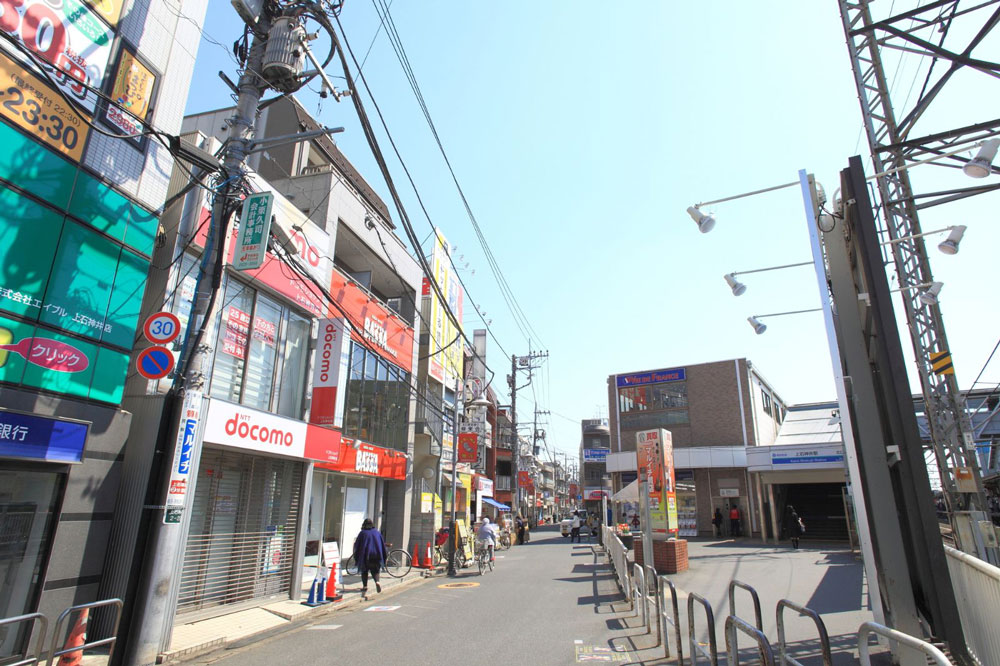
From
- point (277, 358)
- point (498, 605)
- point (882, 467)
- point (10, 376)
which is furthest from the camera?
point (277, 358)

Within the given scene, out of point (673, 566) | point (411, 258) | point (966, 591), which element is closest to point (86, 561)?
point (966, 591)

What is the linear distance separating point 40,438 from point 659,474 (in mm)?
12751

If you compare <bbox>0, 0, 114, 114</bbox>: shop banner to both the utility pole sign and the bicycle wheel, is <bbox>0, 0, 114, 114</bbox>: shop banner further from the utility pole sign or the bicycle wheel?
the bicycle wheel

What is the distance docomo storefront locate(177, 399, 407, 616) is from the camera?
10.1 m

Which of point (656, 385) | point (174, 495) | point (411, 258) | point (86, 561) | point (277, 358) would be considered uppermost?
point (411, 258)

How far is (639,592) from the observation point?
Result: 972 centimetres

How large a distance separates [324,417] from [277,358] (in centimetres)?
187

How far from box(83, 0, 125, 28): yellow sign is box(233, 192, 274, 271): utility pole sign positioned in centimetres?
361

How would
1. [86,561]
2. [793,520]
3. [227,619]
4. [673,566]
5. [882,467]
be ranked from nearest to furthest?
[882,467] < [86,561] < [227,619] < [673,566] < [793,520]

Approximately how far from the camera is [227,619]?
393 inches

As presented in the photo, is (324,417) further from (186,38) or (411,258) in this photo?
(411,258)

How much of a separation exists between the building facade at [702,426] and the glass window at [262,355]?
71.9 ft

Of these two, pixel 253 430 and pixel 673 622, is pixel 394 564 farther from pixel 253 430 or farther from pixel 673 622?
pixel 673 622

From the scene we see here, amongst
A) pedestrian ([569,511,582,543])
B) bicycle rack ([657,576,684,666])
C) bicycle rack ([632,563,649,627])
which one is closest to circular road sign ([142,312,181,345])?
bicycle rack ([657,576,684,666])
